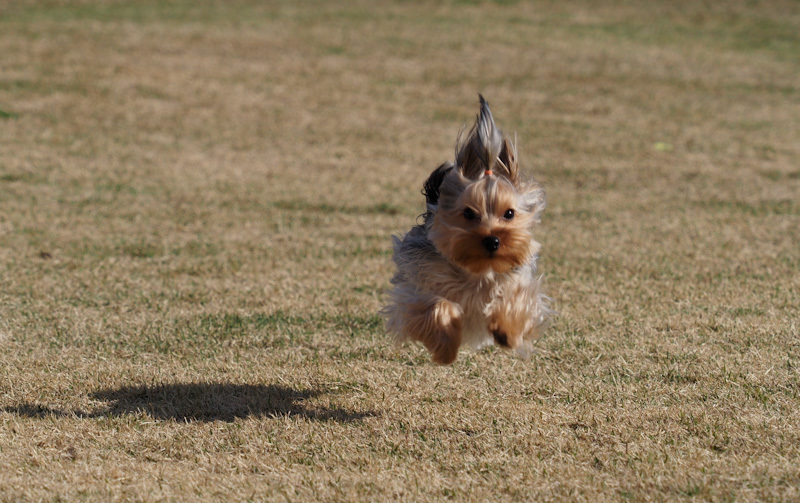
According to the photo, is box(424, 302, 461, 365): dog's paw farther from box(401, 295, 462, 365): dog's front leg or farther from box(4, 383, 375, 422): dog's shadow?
box(4, 383, 375, 422): dog's shadow

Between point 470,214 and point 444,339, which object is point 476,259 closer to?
point 470,214

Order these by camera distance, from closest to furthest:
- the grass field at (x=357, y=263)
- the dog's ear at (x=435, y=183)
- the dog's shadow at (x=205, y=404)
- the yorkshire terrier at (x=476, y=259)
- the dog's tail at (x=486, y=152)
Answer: the grass field at (x=357, y=263) → the yorkshire terrier at (x=476, y=259) → the dog's tail at (x=486, y=152) → the dog's shadow at (x=205, y=404) → the dog's ear at (x=435, y=183)

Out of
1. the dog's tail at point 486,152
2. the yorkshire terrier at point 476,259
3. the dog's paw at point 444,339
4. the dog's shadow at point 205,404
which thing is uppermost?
the dog's tail at point 486,152

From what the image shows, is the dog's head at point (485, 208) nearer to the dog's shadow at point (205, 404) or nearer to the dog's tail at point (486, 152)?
the dog's tail at point (486, 152)

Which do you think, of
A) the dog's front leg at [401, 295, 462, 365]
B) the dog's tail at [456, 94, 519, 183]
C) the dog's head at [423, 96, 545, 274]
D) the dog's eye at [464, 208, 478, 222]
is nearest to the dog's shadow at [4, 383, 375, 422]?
the dog's front leg at [401, 295, 462, 365]

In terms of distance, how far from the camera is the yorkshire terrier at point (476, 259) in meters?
4.32

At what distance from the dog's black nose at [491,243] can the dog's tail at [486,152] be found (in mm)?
371

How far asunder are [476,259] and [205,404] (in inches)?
64.8

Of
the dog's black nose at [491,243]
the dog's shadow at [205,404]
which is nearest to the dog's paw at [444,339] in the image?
the dog's black nose at [491,243]

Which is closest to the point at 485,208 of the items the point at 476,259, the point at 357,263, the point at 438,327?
the point at 476,259

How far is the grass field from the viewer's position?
13.8ft

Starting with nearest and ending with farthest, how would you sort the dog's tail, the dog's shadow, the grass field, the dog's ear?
the grass field
the dog's tail
the dog's shadow
the dog's ear

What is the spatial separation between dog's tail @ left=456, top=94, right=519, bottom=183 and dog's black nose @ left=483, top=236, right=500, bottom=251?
0.37 m

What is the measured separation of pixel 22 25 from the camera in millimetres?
16812
